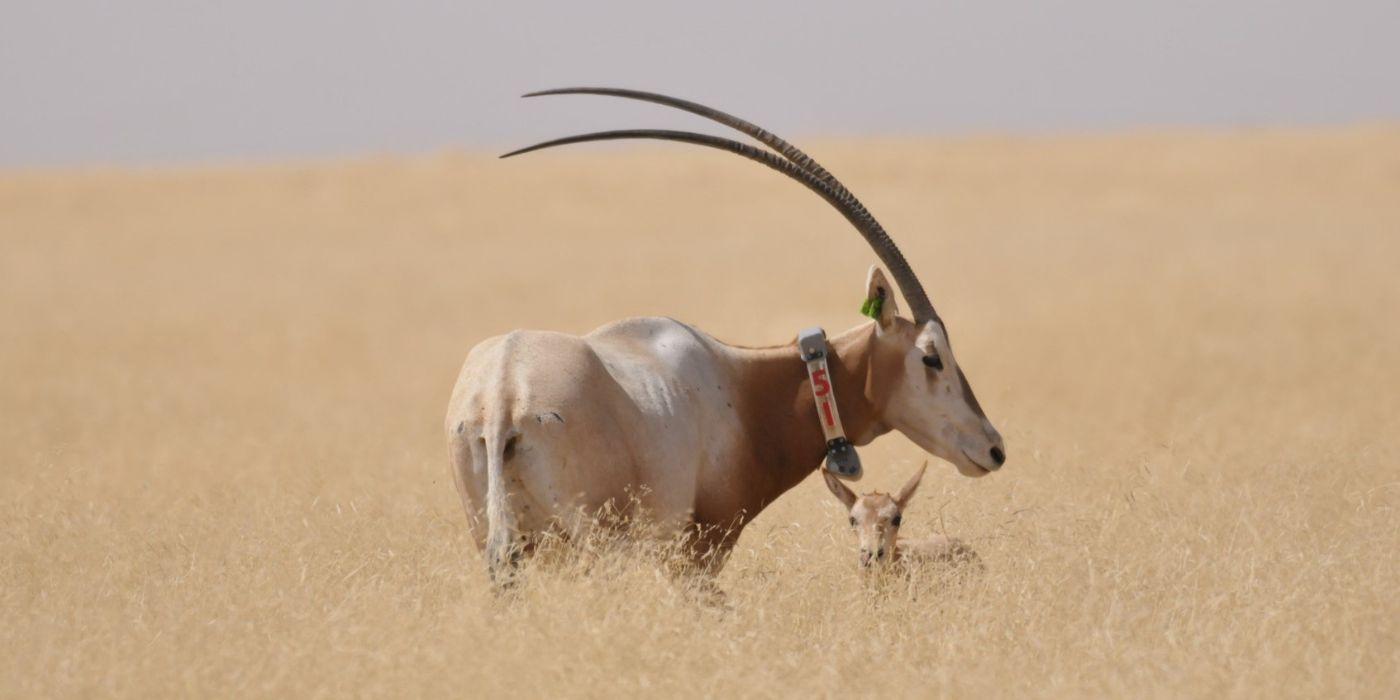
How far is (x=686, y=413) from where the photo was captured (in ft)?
22.9

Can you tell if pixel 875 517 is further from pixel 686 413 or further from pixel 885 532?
pixel 686 413

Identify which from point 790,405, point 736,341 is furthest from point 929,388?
point 736,341

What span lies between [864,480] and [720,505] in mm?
3796

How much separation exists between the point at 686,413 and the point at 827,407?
0.70 meters

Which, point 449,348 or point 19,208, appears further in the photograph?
point 19,208

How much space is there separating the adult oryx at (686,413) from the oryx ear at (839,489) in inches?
6.1

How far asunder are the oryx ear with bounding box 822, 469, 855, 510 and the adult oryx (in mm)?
154

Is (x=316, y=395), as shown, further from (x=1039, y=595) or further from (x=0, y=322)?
(x=1039, y=595)

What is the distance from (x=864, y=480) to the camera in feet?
35.3

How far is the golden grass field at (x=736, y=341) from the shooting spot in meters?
6.02

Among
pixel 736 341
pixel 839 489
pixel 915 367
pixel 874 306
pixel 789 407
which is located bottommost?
pixel 736 341

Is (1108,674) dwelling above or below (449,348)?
above

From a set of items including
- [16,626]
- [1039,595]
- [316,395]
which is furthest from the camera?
[316,395]

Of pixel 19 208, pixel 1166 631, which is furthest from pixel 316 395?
pixel 19 208
